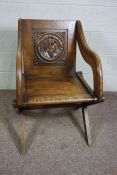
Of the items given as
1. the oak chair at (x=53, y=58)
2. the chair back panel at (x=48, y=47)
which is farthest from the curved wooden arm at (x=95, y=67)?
the chair back panel at (x=48, y=47)

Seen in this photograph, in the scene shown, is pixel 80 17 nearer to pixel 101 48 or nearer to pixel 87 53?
pixel 101 48

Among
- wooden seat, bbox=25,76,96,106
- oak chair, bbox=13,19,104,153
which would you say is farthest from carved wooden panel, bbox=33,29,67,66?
wooden seat, bbox=25,76,96,106

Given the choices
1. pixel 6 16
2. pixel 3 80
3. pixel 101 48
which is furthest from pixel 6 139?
pixel 101 48

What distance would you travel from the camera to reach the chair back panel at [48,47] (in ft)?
5.38

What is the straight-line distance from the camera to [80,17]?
77.9 inches

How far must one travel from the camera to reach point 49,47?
1.67 m

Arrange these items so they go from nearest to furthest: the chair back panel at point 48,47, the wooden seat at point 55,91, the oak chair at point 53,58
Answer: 1. the wooden seat at point 55,91
2. the oak chair at point 53,58
3. the chair back panel at point 48,47

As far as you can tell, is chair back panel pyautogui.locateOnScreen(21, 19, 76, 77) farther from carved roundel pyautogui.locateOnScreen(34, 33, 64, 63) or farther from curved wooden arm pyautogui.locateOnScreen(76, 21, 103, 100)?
curved wooden arm pyautogui.locateOnScreen(76, 21, 103, 100)

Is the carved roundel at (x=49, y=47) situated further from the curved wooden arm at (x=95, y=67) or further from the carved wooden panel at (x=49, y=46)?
the curved wooden arm at (x=95, y=67)

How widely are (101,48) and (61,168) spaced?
1168 mm

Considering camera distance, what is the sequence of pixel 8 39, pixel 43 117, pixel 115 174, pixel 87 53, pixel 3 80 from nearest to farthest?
pixel 115 174
pixel 87 53
pixel 43 117
pixel 8 39
pixel 3 80

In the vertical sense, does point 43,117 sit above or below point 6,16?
below

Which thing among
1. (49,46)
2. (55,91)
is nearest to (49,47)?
(49,46)

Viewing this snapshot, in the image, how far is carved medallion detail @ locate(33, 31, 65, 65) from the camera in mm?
1653
